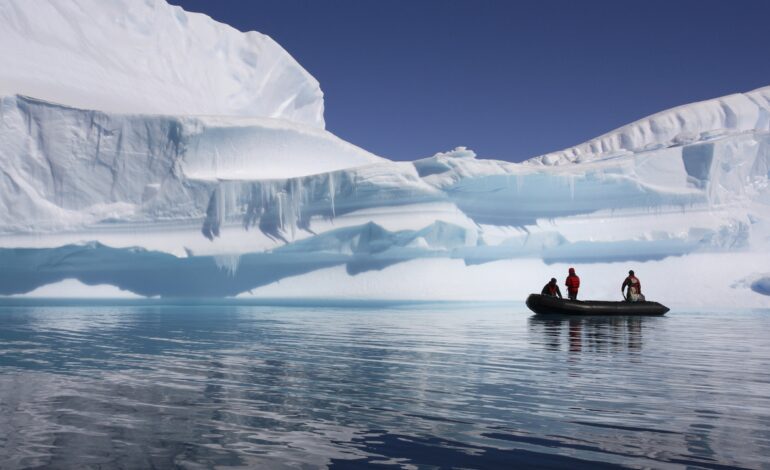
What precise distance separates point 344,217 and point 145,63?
59.1ft

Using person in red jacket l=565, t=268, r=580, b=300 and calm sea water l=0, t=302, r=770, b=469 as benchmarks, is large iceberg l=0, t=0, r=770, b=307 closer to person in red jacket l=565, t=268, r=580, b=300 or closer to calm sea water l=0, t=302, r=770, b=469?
person in red jacket l=565, t=268, r=580, b=300

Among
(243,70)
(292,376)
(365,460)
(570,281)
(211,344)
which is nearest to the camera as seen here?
(365,460)

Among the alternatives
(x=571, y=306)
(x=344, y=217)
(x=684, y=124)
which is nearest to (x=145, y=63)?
(x=344, y=217)

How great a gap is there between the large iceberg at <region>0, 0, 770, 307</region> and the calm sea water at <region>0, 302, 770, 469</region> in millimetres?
19557

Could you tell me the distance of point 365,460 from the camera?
3492mm

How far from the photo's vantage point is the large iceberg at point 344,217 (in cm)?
2819

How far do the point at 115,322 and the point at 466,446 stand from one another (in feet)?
44.3

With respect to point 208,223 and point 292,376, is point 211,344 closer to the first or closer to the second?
point 292,376

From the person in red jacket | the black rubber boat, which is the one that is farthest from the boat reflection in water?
the person in red jacket

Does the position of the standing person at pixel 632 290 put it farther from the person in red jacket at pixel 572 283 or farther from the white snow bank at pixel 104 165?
the white snow bank at pixel 104 165

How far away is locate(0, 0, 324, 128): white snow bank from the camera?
32.2 meters

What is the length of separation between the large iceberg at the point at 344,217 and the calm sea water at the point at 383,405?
64.2 ft

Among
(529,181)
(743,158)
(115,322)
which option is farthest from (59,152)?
(743,158)

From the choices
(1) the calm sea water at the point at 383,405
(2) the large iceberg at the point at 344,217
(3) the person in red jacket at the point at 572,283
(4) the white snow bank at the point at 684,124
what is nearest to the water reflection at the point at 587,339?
(1) the calm sea water at the point at 383,405
